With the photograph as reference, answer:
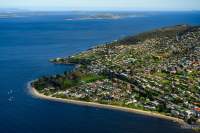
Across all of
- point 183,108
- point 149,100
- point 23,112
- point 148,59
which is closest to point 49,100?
point 23,112

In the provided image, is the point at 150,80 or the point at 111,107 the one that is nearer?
the point at 111,107

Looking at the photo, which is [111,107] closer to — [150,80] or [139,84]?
[139,84]

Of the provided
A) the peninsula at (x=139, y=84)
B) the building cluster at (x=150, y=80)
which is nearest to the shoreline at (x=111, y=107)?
the peninsula at (x=139, y=84)

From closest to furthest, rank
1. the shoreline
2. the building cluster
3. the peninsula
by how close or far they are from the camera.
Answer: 1. the shoreline
2. the peninsula
3. the building cluster

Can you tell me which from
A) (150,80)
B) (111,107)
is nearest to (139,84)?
(150,80)

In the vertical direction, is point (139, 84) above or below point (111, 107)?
above

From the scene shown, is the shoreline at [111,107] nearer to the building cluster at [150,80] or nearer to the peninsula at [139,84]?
the peninsula at [139,84]

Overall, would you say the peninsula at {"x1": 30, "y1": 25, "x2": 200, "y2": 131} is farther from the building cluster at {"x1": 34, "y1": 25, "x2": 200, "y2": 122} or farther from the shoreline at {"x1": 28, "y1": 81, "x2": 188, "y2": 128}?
the shoreline at {"x1": 28, "y1": 81, "x2": 188, "y2": 128}

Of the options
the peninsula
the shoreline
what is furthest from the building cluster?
the shoreline

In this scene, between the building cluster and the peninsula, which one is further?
the building cluster
